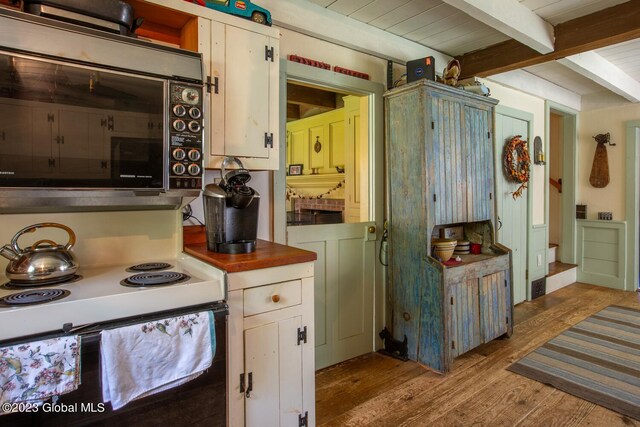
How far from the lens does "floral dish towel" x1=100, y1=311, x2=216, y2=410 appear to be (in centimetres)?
115

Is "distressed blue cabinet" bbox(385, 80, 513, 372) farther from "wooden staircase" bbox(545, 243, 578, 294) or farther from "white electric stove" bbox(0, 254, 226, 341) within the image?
"wooden staircase" bbox(545, 243, 578, 294)

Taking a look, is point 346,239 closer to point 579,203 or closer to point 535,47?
point 535,47

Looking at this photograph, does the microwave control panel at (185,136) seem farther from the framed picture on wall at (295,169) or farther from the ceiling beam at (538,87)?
the ceiling beam at (538,87)

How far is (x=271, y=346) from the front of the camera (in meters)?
1.56

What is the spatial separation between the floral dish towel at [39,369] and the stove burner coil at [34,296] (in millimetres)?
133

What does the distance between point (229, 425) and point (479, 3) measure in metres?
2.53

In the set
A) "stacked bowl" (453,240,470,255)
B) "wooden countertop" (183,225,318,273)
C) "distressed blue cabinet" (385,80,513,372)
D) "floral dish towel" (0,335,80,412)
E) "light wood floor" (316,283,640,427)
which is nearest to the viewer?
"floral dish towel" (0,335,80,412)

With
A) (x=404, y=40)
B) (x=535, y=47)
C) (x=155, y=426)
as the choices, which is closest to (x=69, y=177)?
(x=155, y=426)

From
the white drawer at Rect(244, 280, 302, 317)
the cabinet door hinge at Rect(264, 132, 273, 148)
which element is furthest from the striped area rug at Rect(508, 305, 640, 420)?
the cabinet door hinge at Rect(264, 132, 273, 148)

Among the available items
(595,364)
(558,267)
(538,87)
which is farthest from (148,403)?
(558,267)

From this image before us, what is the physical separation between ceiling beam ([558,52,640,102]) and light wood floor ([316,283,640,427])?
248 centimetres

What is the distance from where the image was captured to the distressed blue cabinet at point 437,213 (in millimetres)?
2568

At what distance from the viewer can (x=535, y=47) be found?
2.73 metres

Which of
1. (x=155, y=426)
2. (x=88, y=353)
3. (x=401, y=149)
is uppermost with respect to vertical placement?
(x=401, y=149)
